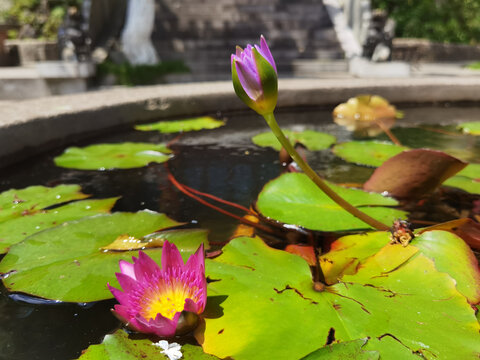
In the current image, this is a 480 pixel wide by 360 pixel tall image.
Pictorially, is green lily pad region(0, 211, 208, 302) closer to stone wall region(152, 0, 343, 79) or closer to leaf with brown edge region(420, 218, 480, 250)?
leaf with brown edge region(420, 218, 480, 250)

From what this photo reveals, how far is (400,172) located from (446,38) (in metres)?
10.5

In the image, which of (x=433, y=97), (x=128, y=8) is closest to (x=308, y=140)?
(x=433, y=97)

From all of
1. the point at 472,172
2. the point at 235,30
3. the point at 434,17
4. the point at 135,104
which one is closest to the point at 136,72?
the point at 235,30

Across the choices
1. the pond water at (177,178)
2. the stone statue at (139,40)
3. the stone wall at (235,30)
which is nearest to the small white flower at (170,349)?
the pond water at (177,178)

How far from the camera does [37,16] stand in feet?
27.8

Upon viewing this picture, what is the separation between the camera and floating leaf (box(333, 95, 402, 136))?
193 cm

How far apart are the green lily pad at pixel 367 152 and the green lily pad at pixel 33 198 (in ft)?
2.72

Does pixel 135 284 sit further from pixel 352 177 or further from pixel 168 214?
pixel 352 177

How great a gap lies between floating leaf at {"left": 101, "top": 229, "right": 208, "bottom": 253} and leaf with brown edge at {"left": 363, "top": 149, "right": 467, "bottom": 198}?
0.45 meters

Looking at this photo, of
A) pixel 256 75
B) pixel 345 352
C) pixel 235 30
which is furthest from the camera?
pixel 235 30

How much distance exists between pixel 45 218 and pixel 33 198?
140 millimetres

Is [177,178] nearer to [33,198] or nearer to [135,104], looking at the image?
[33,198]

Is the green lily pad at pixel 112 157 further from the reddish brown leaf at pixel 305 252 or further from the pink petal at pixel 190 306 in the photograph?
the pink petal at pixel 190 306

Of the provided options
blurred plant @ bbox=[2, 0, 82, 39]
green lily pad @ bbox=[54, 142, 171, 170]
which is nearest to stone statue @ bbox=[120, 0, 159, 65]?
blurred plant @ bbox=[2, 0, 82, 39]
